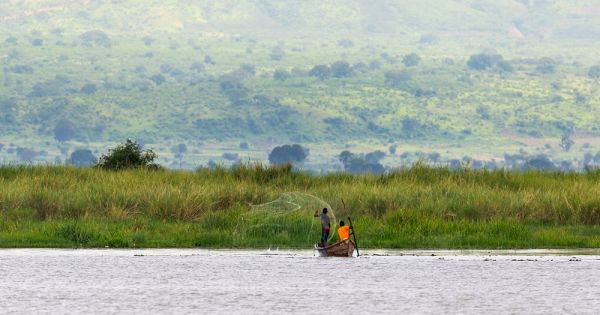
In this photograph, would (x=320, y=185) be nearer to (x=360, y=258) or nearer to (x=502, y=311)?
(x=360, y=258)

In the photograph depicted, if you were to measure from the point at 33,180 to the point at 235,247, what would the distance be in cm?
903

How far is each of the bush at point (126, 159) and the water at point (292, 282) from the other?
13709 mm

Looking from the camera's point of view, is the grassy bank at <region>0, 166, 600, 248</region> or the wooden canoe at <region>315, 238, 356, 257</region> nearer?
the wooden canoe at <region>315, 238, 356, 257</region>

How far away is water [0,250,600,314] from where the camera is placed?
77.8ft

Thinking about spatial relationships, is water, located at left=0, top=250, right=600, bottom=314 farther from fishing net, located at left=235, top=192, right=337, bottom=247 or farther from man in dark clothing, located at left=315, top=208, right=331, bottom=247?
fishing net, located at left=235, top=192, right=337, bottom=247

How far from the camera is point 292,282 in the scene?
27.0 m

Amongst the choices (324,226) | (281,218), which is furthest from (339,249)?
(281,218)

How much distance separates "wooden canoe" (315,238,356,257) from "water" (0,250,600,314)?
266mm

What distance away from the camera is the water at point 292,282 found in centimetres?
2371

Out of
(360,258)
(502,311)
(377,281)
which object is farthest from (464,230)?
(502,311)

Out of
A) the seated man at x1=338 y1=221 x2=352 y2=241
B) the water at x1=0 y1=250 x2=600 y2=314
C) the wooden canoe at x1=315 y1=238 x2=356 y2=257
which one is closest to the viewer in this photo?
the water at x1=0 y1=250 x2=600 y2=314


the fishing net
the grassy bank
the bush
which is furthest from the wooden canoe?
the bush

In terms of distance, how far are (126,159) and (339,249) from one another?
17.2 meters

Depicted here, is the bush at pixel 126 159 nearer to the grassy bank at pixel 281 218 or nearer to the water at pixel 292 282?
the grassy bank at pixel 281 218
